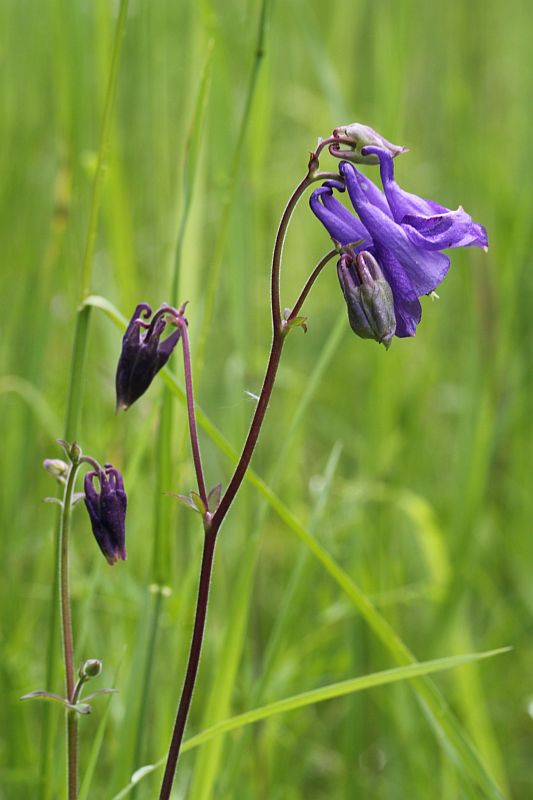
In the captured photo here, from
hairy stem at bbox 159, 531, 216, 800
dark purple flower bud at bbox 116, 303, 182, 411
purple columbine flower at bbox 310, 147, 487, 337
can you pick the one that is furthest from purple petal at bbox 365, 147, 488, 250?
hairy stem at bbox 159, 531, 216, 800

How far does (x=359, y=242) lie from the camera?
1.51 m

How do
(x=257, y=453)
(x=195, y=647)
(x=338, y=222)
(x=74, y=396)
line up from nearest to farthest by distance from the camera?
(x=195, y=647), (x=338, y=222), (x=74, y=396), (x=257, y=453)

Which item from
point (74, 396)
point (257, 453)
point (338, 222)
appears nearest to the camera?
point (338, 222)

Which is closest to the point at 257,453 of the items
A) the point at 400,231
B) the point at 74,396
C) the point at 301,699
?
the point at 74,396

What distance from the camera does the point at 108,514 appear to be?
1581 mm

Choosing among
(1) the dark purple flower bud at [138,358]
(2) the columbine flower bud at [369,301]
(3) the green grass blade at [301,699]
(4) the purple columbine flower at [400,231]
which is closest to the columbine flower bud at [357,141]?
(4) the purple columbine flower at [400,231]

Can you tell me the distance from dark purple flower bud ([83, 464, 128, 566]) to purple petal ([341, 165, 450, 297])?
0.53 m

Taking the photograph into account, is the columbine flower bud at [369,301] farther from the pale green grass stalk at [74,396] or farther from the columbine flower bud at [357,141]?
the pale green grass stalk at [74,396]

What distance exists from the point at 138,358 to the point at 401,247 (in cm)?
42

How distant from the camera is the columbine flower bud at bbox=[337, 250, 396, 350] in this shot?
1.44 m

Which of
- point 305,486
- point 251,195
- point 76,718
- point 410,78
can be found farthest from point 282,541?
point 410,78

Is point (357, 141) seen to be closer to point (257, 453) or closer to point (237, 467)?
point (237, 467)

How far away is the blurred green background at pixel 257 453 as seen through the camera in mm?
2256

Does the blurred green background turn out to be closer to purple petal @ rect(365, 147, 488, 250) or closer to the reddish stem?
the reddish stem
